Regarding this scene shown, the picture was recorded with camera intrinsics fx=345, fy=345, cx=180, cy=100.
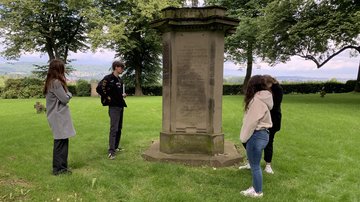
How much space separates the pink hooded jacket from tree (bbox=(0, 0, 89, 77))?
30464mm

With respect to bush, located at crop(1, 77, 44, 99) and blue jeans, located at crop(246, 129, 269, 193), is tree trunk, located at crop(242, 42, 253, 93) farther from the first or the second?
blue jeans, located at crop(246, 129, 269, 193)

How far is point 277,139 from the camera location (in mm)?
9828

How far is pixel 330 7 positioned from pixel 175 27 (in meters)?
17.0

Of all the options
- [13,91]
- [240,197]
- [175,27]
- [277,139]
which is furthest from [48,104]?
[13,91]

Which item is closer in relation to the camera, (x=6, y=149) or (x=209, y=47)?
(x=209, y=47)

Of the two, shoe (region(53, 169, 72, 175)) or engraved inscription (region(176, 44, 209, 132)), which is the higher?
engraved inscription (region(176, 44, 209, 132))

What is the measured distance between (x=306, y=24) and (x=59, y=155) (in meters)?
18.0

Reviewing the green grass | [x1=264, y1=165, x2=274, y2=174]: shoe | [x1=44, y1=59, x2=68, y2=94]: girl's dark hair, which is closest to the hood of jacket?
the green grass

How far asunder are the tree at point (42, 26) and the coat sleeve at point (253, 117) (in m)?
30.5

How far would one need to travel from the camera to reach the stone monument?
7109mm

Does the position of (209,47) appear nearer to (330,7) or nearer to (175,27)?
(175,27)

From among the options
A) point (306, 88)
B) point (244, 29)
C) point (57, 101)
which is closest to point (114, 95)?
point (57, 101)

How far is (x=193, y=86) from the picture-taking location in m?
7.34

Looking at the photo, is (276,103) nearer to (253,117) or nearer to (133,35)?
(253,117)
